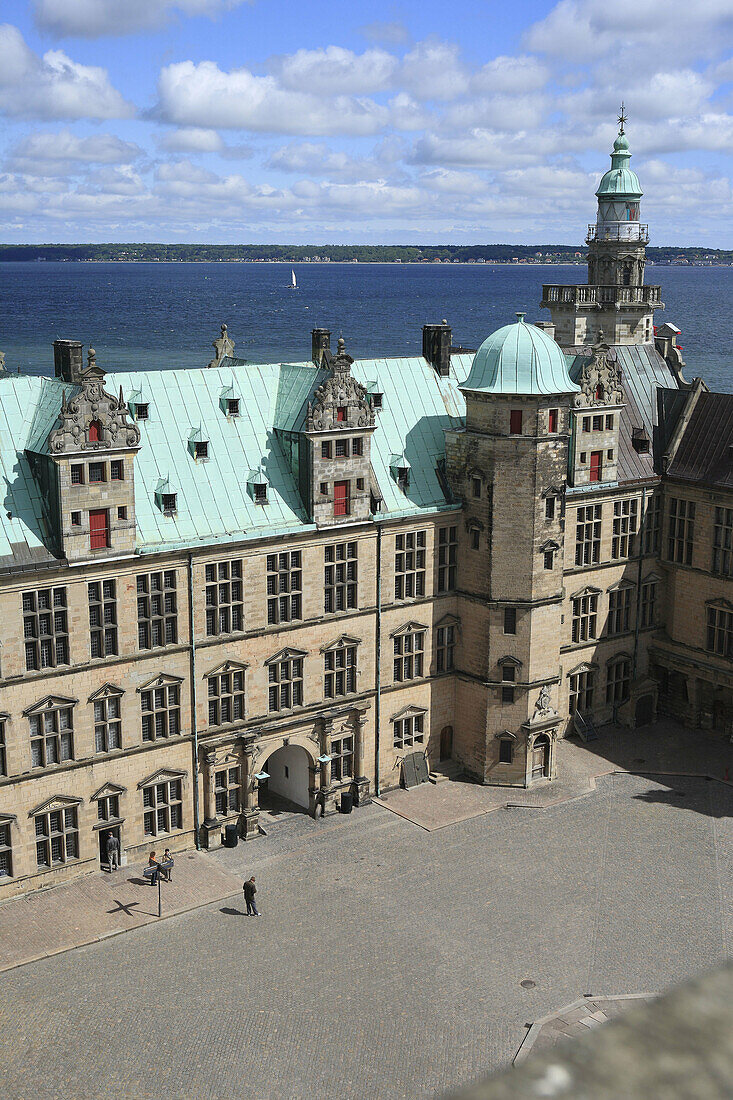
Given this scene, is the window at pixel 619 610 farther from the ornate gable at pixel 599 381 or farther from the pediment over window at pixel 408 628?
the pediment over window at pixel 408 628

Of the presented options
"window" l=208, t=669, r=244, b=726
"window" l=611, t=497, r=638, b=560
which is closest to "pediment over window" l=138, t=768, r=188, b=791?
"window" l=208, t=669, r=244, b=726

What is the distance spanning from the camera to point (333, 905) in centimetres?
4575

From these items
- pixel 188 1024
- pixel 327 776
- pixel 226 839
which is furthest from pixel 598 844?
pixel 188 1024

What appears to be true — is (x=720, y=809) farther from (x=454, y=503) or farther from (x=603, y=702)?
(x=454, y=503)

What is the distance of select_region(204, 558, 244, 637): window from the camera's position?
4847 cm

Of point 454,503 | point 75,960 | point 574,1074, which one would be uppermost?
point 574,1074

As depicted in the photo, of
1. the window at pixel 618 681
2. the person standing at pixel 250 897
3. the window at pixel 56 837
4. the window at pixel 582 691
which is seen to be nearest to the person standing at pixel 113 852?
the window at pixel 56 837

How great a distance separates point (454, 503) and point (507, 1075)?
52.7 metres

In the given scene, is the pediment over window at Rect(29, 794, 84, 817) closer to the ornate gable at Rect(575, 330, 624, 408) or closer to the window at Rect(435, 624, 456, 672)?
the window at Rect(435, 624, 456, 672)

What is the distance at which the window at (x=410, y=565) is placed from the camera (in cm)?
5472

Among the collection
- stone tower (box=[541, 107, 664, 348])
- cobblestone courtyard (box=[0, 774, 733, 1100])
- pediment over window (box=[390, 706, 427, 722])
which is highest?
stone tower (box=[541, 107, 664, 348])

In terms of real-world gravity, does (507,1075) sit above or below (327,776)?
above

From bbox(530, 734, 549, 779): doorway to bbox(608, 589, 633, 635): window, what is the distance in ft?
30.4

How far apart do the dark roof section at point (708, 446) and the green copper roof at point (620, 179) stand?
55.9 feet
